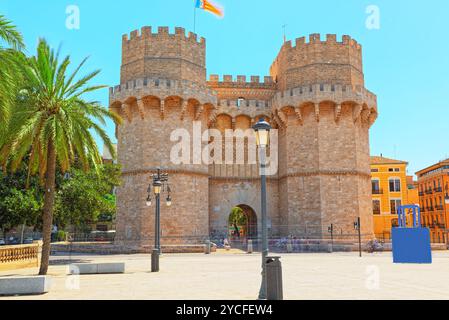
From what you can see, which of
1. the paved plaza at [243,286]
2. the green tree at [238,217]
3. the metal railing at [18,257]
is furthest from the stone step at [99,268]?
the green tree at [238,217]

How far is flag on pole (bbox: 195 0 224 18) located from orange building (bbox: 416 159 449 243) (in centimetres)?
3310

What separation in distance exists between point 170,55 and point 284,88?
9134mm

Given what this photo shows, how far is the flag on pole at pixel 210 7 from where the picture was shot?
28.4m

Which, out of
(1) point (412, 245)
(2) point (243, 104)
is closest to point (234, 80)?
(2) point (243, 104)

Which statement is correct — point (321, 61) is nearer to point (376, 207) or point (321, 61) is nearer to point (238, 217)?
point (376, 207)

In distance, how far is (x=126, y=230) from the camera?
97.0 ft

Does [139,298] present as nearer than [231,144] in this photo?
Yes

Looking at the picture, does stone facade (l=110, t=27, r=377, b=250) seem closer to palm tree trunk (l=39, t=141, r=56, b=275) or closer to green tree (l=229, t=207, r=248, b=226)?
palm tree trunk (l=39, t=141, r=56, b=275)

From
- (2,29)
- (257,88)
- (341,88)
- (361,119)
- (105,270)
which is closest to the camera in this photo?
(2,29)

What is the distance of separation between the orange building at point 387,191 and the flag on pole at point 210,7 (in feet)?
97.7

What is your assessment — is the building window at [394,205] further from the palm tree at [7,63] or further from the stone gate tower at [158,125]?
the palm tree at [7,63]

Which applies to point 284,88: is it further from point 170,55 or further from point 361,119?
point 170,55

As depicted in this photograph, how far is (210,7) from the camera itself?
2856 cm
